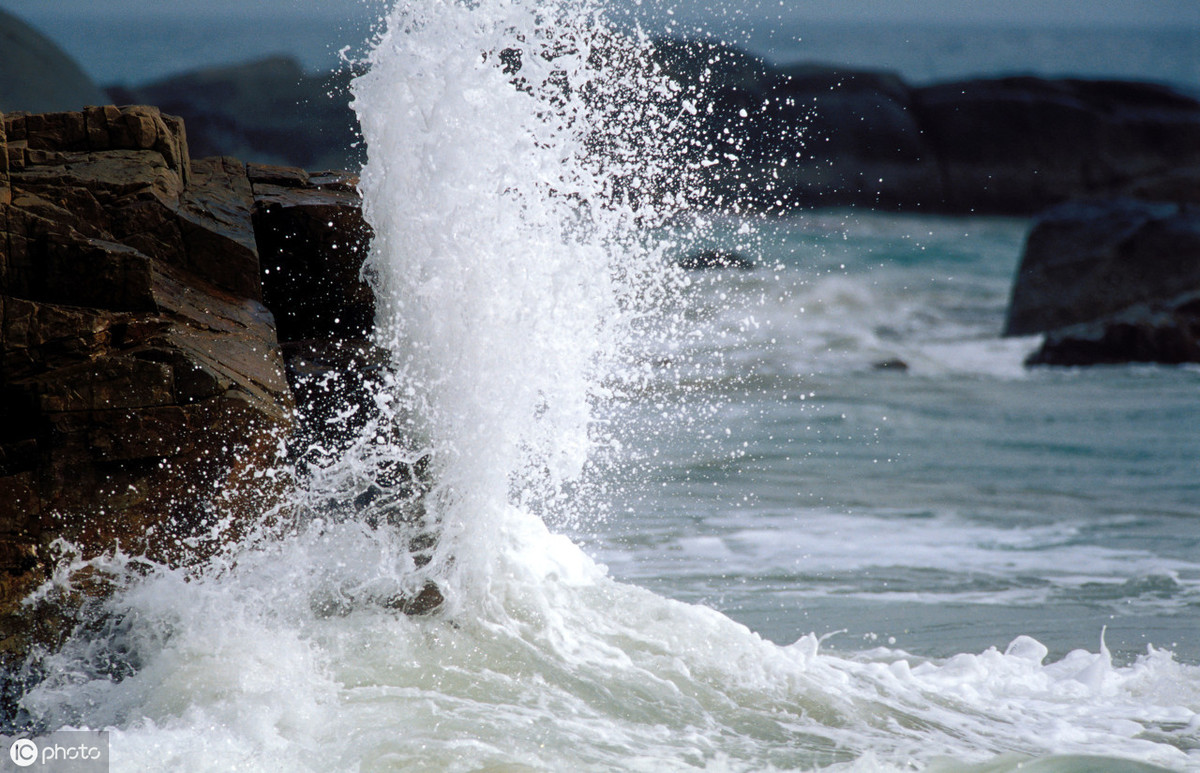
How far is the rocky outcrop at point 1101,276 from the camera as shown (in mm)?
11453

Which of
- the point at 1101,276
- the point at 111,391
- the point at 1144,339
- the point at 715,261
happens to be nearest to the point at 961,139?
the point at 715,261

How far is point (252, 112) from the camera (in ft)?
77.3

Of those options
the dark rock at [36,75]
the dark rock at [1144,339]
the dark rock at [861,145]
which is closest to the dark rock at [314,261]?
the dark rock at [1144,339]

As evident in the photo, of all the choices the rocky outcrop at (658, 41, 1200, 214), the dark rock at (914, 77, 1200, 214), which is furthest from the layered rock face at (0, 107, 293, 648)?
the dark rock at (914, 77, 1200, 214)

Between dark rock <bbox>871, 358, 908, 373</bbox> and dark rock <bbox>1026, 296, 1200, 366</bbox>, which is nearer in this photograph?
dark rock <bbox>1026, 296, 1200, 366</bbox>

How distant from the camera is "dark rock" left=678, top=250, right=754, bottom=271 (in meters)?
16.7

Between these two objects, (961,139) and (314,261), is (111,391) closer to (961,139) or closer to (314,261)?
(314,261)

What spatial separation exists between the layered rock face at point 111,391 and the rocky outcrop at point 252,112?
19916 mm

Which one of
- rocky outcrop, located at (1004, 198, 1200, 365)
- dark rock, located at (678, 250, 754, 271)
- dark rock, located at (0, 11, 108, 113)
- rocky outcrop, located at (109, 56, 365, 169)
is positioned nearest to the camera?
rocky outcrop, located at (1004, 198, 1200, 365)

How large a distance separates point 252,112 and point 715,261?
514 inches

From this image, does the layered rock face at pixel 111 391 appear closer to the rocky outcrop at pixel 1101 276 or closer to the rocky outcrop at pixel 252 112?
the rocky outcrop at pixel 1101 276

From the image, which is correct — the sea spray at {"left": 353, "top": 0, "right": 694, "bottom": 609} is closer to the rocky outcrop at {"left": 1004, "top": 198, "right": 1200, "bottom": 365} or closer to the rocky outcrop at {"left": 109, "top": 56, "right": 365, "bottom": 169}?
the rocky outcrop at {"left": 1004, "top": 198, "right": 1200, "bottom": 365}

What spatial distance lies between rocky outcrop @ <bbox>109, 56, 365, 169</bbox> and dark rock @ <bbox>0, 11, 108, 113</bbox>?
9.36 ft

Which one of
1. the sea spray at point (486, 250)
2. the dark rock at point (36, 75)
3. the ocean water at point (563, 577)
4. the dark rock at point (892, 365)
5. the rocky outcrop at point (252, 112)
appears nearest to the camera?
the ocean water at point (563, 577)
